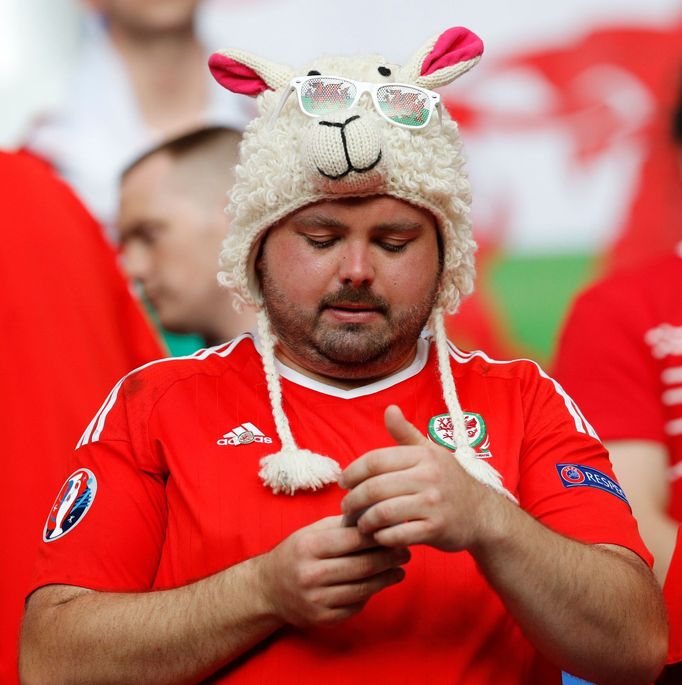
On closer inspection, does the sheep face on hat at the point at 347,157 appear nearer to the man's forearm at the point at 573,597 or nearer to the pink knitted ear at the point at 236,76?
the pink knitted ear at the point at 236,76

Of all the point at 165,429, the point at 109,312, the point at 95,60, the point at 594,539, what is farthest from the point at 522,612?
the point at 95,60

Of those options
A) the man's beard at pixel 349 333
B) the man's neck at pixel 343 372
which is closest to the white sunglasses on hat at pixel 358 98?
the man's beard at pixel 349 333

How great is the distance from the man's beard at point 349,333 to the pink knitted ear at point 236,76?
0.32m

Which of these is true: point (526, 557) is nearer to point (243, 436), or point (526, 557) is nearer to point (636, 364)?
point (243, 436)

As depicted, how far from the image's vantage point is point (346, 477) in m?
1.49

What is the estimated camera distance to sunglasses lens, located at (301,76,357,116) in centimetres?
182

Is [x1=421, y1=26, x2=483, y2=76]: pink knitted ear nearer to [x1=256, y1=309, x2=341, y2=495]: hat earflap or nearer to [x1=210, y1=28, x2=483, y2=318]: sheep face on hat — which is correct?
[x1=210, y1=28, x2=483, y2=318]: sheep face on hat

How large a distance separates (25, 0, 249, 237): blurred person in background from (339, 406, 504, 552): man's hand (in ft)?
4.35

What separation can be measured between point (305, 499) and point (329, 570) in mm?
218

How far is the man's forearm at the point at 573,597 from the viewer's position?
60.3 inches

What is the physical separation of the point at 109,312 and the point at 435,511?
3.81 feet

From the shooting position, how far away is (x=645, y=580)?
1634mm

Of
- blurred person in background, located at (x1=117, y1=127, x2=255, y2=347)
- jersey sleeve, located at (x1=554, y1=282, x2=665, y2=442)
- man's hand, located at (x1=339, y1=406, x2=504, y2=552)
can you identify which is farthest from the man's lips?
blurred person in background, located at (x1=117, y1=127, x2=255, y2=347)

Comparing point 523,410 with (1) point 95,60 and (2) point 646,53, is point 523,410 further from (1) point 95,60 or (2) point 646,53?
(1) point 95,60
